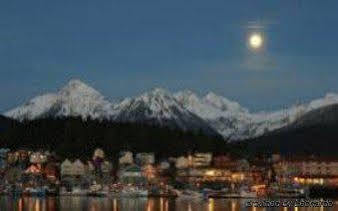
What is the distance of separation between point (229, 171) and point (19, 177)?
3725cm

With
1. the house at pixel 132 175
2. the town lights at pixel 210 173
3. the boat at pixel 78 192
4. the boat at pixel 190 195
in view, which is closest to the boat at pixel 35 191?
the boat at pixel 78 192

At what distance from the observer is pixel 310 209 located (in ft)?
404

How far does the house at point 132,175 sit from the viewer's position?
184500 mm

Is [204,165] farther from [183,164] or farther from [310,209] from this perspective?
[310,209]

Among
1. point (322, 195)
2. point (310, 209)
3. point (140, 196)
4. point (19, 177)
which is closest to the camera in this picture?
point (310, 209)

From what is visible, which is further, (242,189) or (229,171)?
(229,171)

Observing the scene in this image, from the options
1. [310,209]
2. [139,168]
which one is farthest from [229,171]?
[310,209]

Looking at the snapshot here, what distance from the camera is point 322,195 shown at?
7067 inches

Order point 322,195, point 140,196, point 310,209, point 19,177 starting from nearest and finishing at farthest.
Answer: point 310,209, point 140,196, point 322,195, point 19,177

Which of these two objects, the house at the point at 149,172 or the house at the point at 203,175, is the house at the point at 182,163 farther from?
the house at the point at 149,172

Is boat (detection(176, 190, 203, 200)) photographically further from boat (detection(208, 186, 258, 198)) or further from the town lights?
the town lights

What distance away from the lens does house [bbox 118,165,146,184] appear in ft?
605

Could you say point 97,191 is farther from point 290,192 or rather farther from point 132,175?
point 290,192

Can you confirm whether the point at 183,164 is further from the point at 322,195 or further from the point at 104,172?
the point at 322,195
